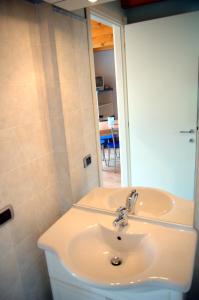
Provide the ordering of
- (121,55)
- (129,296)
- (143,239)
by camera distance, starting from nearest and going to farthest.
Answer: (129,296)
(143,239)
(121,55)

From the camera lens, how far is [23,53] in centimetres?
113

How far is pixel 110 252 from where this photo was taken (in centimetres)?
119

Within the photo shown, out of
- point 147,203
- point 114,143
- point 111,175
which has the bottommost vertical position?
point 147,203

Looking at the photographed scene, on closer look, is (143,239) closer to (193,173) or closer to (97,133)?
(193,173)

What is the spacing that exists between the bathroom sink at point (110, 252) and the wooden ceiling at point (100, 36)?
3.42 feet

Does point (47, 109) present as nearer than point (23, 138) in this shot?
No

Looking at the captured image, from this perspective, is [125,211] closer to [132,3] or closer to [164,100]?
[164,100]

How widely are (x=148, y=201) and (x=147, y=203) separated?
14mm

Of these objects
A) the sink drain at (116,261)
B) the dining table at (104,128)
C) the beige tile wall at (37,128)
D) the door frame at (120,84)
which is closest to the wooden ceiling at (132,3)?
the door frame at (120,84)

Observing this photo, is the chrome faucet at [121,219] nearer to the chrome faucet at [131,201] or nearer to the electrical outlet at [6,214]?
the chrome faucet at [131,201]

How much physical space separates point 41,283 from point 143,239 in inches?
28.7

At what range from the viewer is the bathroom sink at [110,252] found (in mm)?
1059

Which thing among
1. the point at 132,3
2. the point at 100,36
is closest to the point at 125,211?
the point at 100,36

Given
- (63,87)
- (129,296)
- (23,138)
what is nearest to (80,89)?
(63,87)
